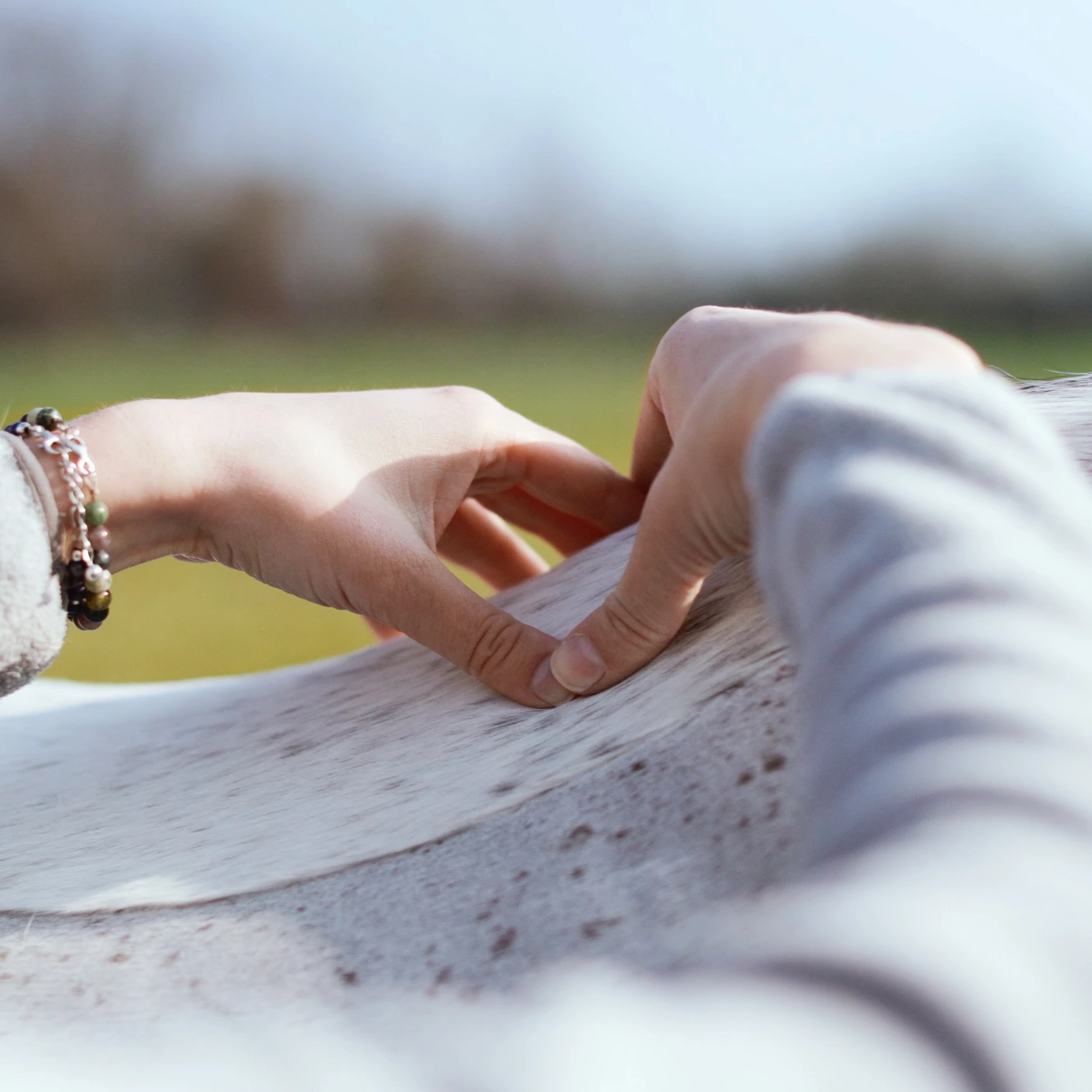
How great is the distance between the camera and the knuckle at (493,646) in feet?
1.30

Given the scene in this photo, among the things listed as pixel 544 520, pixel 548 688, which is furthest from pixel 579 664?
pixel 544 520

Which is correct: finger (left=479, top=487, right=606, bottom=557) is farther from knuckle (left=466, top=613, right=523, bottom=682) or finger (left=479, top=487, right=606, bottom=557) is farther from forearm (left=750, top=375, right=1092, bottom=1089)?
forearm (left=750, top=375, right=1092, bottom=1089)

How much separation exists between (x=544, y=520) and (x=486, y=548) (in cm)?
7

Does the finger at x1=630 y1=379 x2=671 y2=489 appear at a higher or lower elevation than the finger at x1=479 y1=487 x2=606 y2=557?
higher

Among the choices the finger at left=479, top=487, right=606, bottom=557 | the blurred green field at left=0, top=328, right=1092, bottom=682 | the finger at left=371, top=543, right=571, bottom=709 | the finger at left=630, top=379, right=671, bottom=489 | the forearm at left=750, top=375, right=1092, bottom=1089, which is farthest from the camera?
the blurred green field at left=0, top=328, right=1092, bottom=682

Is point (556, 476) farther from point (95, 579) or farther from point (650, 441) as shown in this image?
point (95, 579)

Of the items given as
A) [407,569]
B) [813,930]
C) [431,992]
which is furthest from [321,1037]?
→ [407,569]

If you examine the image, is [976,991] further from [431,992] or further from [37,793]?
[37,793]

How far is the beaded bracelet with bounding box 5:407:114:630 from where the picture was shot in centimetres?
40

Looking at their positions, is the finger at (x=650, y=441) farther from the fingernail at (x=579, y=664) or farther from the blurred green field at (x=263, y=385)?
the blurred green field at (x=263, y=385)

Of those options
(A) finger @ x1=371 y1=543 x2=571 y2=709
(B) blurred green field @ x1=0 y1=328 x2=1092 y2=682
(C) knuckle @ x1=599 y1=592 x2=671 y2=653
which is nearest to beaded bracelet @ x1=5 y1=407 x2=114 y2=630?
(A) finger @ x1=371 y1=543 x2=571 y2=709

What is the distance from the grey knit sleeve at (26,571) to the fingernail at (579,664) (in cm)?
22

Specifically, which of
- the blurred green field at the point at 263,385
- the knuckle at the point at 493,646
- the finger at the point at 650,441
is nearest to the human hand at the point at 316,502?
the knuckle at the point at 493,646

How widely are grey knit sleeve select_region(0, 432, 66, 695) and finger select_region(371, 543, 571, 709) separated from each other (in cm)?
14
